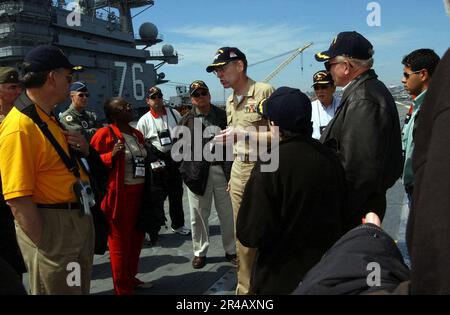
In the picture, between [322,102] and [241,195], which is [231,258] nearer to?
[241,195]

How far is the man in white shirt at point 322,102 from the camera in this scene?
16.9 ft

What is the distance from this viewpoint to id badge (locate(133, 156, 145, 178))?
3.96m

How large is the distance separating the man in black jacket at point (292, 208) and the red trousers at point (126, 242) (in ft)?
6.68

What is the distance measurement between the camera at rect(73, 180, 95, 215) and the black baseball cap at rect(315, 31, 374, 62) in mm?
2018

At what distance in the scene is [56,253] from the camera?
2359 millimetres

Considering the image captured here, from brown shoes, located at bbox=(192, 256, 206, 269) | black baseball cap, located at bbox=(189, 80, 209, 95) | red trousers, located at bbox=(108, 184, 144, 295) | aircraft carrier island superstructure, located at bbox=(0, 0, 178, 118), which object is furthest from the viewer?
aircraft carrier island superstructure, located at bbox=(0, 0, 178, 118)

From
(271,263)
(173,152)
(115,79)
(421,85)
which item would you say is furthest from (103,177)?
(115,79)

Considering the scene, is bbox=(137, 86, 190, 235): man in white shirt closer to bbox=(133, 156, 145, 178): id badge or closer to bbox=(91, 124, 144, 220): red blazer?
bbox=(133, 156, 145, 178): id badge

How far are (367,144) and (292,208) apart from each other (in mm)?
799

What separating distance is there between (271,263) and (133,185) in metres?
2.21

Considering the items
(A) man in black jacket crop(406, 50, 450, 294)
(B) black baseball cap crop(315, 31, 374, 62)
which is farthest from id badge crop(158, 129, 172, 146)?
(A) man in black jacket crop(406, 50, 450, 294)

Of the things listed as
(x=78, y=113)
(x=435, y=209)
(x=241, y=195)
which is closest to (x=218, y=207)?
(x=241, y=195)

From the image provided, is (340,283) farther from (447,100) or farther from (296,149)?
(296,149)

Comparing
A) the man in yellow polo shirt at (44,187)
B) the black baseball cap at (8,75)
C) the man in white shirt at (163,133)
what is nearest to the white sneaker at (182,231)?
the man in white shirt at (163,133)
